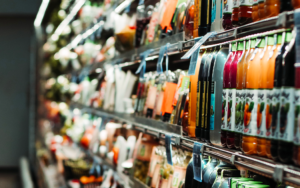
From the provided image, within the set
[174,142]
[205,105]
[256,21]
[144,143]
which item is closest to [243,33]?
[256,21]

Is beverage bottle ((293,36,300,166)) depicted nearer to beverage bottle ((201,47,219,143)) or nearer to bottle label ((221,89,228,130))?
bottle label ((221,89,228,130))

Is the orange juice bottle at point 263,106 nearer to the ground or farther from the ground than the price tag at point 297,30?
nearer to the ground

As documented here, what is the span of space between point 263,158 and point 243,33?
1.44 ft

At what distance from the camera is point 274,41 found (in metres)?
1.11

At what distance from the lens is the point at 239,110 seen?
4.03ft

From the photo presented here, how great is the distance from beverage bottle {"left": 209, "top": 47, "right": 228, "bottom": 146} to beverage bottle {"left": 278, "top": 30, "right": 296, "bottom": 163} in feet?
1.31

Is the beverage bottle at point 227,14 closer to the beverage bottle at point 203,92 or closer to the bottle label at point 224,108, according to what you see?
the beverage bottle at point 203,92

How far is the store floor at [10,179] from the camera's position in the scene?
741cm

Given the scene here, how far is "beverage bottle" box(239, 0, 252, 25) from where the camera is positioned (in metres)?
1.22

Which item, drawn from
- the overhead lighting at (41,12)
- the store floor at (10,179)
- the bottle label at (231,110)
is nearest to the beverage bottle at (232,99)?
the bottle label at (231,110)

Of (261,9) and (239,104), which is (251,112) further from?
(261,9)

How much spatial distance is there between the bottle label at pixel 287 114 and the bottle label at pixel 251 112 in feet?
0.42

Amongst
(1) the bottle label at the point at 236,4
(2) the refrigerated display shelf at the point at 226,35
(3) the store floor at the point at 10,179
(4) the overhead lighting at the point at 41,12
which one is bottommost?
(3) the store floor at the point at 10,179

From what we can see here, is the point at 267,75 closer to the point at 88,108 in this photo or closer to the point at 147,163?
the point at 147,163
